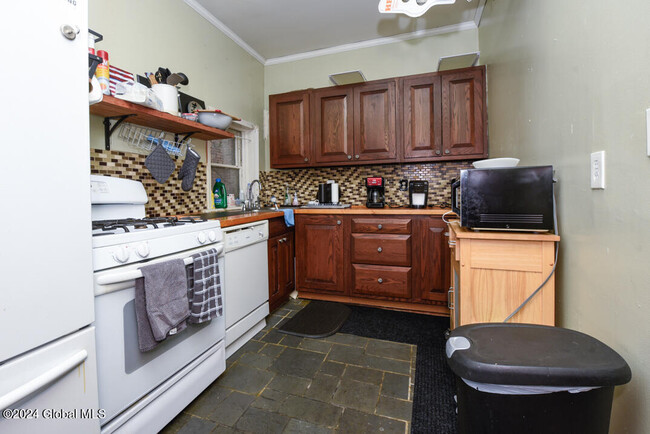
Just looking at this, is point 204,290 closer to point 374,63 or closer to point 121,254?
point 121,254

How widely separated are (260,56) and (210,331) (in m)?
3.20

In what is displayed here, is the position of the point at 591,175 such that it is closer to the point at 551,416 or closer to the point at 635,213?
the point at 635,213

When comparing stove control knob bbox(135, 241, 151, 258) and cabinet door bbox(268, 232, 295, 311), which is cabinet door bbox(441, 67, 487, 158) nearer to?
cabinet door bbox(268, 232, 295, 311)

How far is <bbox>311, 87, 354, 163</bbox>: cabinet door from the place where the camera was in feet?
9.71

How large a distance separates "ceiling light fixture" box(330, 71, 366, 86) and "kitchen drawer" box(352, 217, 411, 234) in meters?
1.36

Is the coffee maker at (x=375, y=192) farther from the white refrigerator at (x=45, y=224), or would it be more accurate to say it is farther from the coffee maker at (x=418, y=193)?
the white refrigerator at (x=45, y=224)

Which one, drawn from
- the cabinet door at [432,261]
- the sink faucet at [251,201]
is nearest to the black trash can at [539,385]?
the cabinet door at [432,261]

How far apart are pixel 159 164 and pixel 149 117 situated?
331 mm

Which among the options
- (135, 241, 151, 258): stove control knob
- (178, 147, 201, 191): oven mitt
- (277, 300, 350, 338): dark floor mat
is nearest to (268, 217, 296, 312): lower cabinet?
(277, 300, 350, 338): dark floor mat

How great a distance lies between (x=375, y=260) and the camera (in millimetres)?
2646

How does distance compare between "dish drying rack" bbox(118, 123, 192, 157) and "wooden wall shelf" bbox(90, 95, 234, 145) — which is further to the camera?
"dish drying rack" bbox(118, 123, 192, 157)

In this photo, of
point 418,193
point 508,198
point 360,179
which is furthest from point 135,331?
point 360,179

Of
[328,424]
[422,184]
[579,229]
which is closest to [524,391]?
[579,229]

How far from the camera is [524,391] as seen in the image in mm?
753
